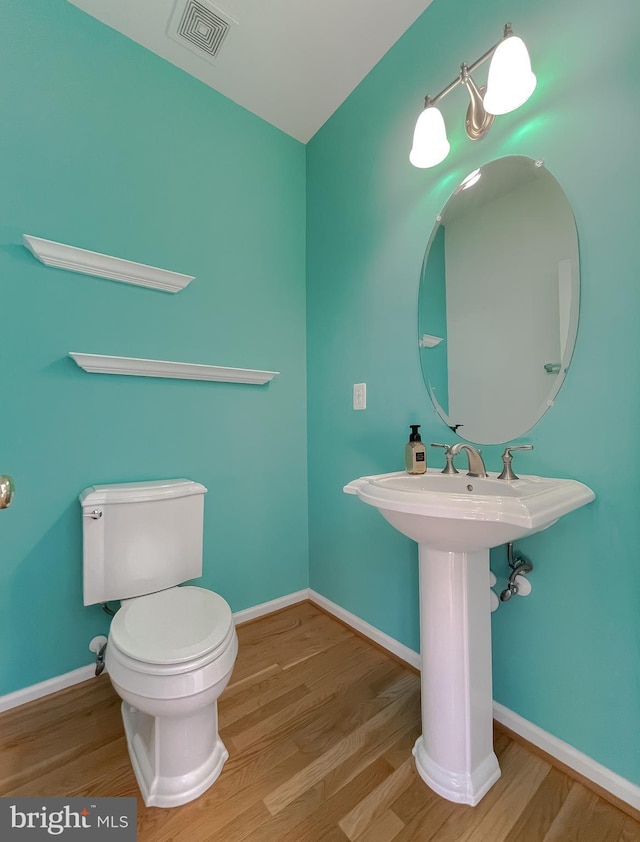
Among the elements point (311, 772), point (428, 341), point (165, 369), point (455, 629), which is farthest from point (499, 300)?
point (311, 772)

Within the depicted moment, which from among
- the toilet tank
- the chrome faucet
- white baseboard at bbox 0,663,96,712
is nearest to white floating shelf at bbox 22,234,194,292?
the toilet tank

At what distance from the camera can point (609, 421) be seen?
92cm

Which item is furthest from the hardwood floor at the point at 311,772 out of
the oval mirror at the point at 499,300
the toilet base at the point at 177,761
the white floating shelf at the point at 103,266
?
the white floating shelf at the point at 103,266

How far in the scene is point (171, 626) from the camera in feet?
3.34

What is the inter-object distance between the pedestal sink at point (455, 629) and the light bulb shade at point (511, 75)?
3.57 feet

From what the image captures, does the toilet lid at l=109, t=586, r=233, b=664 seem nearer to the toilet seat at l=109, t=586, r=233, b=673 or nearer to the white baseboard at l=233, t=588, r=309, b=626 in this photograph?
the toilet seat at l=109, t=586, r=233, b=673

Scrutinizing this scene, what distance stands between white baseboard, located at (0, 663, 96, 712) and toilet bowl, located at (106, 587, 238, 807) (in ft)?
1.45

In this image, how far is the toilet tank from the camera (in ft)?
4.00

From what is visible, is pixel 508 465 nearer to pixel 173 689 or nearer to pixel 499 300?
pixel 499 300

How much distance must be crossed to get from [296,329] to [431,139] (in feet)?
3.32

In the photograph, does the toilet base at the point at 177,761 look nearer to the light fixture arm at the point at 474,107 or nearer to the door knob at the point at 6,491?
the door knob at the point at 6,491

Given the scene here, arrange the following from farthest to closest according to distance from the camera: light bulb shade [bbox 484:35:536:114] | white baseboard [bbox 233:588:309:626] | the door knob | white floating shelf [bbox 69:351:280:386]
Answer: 1. white baseboard [bbox 233:588:309:626]
2. white floating shelf [bbox 69:351:280:386]
3. light bulb shade [bbox 484:35:536:114]
4. the door knob

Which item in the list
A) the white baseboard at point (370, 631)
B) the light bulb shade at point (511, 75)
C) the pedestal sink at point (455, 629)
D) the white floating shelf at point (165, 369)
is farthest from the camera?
the white baseboard at point (370, 631)

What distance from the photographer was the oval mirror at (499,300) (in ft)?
3.41
